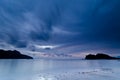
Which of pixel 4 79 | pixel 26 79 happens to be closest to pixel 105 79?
pixel 26 79

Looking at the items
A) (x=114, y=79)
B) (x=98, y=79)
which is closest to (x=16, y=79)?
(x=98, y=79)

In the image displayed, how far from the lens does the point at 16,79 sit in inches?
1188

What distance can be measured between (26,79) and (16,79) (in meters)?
2.13

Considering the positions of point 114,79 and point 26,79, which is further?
point 26,79

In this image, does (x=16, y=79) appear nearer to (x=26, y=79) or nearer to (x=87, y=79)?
(x=26, y=79)

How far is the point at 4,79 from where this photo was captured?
2955 centimetres

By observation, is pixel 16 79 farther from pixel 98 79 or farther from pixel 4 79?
pixel 98 79

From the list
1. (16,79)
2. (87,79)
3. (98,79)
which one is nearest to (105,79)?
(98,79)

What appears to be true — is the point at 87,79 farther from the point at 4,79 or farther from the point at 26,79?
the point at 4,79

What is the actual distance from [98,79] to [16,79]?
1733 centimetres

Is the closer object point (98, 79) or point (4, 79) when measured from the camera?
point (98, 79)

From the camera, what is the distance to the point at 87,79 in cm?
2716

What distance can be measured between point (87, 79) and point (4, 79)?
1739 centimetres

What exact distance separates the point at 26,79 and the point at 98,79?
15293 mm
